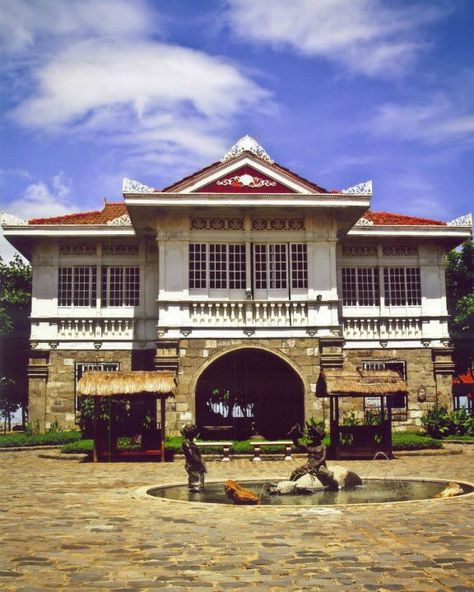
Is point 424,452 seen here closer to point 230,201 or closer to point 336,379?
point 336,379

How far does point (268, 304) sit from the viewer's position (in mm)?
24812

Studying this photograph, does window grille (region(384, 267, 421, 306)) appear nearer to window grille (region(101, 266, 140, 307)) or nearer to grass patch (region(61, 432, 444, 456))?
grass patch (region(61, 432, 444, 456))

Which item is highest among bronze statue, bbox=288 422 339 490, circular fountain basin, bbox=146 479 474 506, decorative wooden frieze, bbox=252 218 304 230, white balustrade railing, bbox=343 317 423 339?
decorative wooden frieze, bbox=252 218 304 230

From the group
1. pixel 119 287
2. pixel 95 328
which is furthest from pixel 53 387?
pixel 119 287

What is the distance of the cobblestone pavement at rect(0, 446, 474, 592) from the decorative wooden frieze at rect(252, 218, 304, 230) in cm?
1323

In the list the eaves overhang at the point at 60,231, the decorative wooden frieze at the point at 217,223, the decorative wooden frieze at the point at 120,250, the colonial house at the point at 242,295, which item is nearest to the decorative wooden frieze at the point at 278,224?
the colonial house at the point at 242,295

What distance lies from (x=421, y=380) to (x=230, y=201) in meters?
9.46

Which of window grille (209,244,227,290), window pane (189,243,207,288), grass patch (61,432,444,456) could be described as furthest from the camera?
window grille (209,244,227,290)

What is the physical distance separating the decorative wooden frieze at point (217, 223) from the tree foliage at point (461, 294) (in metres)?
11.3

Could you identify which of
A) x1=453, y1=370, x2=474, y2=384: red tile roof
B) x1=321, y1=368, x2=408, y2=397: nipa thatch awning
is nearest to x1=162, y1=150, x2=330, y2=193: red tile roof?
x1=321, y1=368, x2=408, y2=397: nipa thatch awning

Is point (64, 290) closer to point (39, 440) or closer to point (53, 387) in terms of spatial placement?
point (53, 387)

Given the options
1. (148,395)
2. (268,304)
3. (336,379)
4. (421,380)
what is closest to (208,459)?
(148,395)

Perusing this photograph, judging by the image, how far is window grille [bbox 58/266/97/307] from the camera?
88.9 feet

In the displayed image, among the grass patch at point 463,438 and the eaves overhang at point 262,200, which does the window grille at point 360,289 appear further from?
the grass patch at point 463,438
